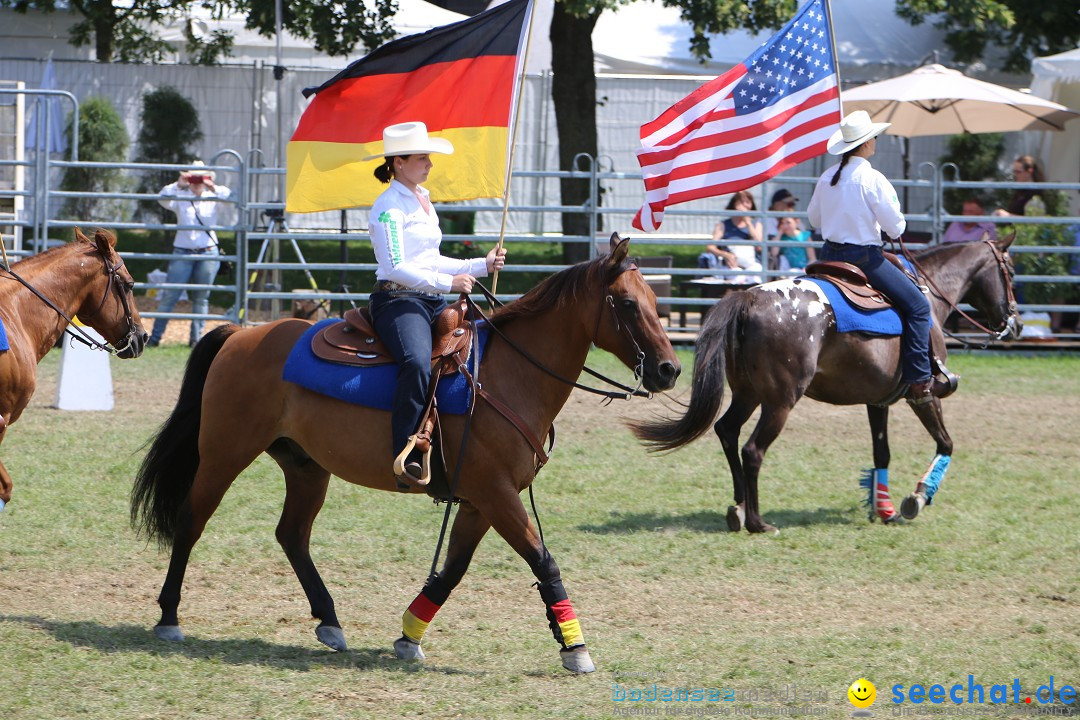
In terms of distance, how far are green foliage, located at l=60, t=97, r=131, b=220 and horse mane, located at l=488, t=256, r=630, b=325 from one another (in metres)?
17.6

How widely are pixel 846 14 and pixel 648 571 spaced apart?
18600 millimetres

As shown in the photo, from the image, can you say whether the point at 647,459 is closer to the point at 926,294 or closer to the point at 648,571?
the point at 926,294

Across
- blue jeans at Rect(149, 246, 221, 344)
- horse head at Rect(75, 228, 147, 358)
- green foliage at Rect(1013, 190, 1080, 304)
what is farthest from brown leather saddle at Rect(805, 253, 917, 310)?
blue jeans at Rect(149, 246, 221, 344)

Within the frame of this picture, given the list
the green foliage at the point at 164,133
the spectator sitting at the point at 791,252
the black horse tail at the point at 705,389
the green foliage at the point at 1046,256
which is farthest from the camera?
the green foliage at the point at 164,133

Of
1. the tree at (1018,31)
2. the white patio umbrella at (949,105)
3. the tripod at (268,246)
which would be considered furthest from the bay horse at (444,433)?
the tree at (1018,31)

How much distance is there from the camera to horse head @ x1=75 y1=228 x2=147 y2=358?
752 cm

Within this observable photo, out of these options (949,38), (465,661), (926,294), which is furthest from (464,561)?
(949,38)

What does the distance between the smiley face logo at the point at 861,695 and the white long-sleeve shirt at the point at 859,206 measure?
391cm

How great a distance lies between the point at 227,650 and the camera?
5.56 meters

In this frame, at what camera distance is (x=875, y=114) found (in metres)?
18.4

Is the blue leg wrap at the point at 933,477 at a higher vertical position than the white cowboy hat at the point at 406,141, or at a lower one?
lower

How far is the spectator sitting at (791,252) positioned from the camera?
16.3m

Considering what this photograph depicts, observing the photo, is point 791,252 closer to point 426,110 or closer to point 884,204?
point 884,204

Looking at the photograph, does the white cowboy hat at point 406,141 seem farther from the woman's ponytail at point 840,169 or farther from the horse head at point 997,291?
the horse head at point 997,291
